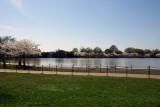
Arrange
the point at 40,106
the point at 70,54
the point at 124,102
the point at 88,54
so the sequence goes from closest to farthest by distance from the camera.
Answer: the point at 40,106 < the point at 124,102 < the point at 70,54 < the point at 88,54

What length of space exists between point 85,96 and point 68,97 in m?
0.98

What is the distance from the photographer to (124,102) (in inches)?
348

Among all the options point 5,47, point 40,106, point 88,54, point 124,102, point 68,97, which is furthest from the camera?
point 88,54

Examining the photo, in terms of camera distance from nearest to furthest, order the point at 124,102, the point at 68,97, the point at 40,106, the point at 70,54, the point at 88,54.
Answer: the point at 40,106 < the point at 124,102 < the point at 68,97 < the point at 70,54 < the point at 88,54

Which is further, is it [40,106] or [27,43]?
[27,43]

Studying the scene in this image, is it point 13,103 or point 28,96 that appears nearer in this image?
point 13,103

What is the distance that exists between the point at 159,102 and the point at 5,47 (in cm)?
4379

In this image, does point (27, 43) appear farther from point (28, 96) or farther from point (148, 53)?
point (148, 53)

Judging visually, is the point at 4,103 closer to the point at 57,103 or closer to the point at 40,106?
the point at 40,106

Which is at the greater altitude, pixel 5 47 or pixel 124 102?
pixel 5 47

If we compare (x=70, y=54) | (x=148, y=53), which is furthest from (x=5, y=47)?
(x=148, y=53)

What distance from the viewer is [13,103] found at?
338 inches

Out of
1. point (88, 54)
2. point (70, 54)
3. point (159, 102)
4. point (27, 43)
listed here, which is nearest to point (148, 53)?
point (88, 54)

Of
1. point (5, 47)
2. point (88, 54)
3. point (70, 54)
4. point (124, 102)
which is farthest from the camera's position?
point (88, 54)
